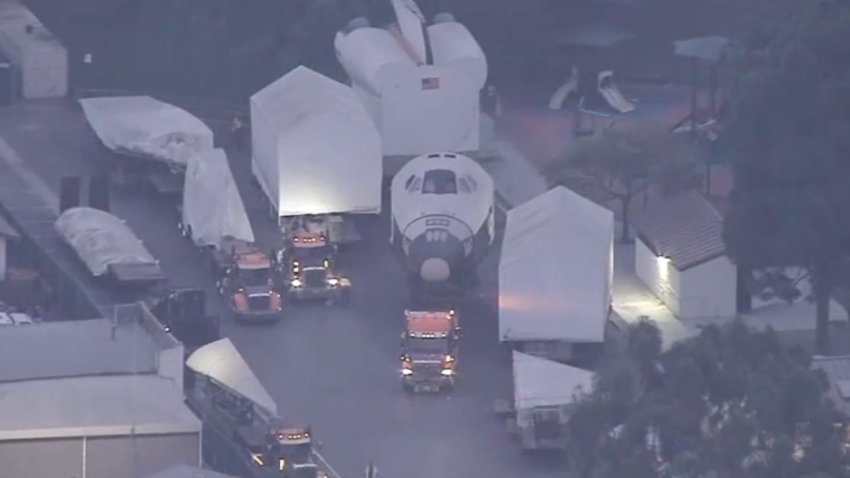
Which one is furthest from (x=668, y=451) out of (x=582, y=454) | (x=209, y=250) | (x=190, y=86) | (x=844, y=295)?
(x=190, y=86)

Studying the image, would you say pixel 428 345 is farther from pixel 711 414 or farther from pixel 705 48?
pixel 705 48

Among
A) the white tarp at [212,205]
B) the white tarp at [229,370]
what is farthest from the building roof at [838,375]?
the white tarp at [212,205]

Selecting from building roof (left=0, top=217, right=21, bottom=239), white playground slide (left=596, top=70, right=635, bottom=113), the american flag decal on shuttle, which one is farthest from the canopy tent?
building roof (left=0, top=217, right=21, bottom=239)

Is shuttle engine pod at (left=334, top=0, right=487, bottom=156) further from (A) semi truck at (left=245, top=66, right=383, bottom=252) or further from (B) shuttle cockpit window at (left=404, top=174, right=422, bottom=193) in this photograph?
(B) shuttle cockpit window at (left=404, top=174, right=422, bottom=193)

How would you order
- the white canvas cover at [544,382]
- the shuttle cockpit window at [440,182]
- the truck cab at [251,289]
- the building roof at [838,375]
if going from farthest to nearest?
the shuttle cockpit window at [440,182] → the truck cab at [251,289] → the white canvas cover at [544,382] → the building roof at [838,375]

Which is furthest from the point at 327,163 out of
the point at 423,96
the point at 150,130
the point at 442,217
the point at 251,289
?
the point at 150,130

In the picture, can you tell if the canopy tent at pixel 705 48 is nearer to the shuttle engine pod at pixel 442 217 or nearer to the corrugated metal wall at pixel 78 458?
the shuttle engine pod at pixel 442 217
